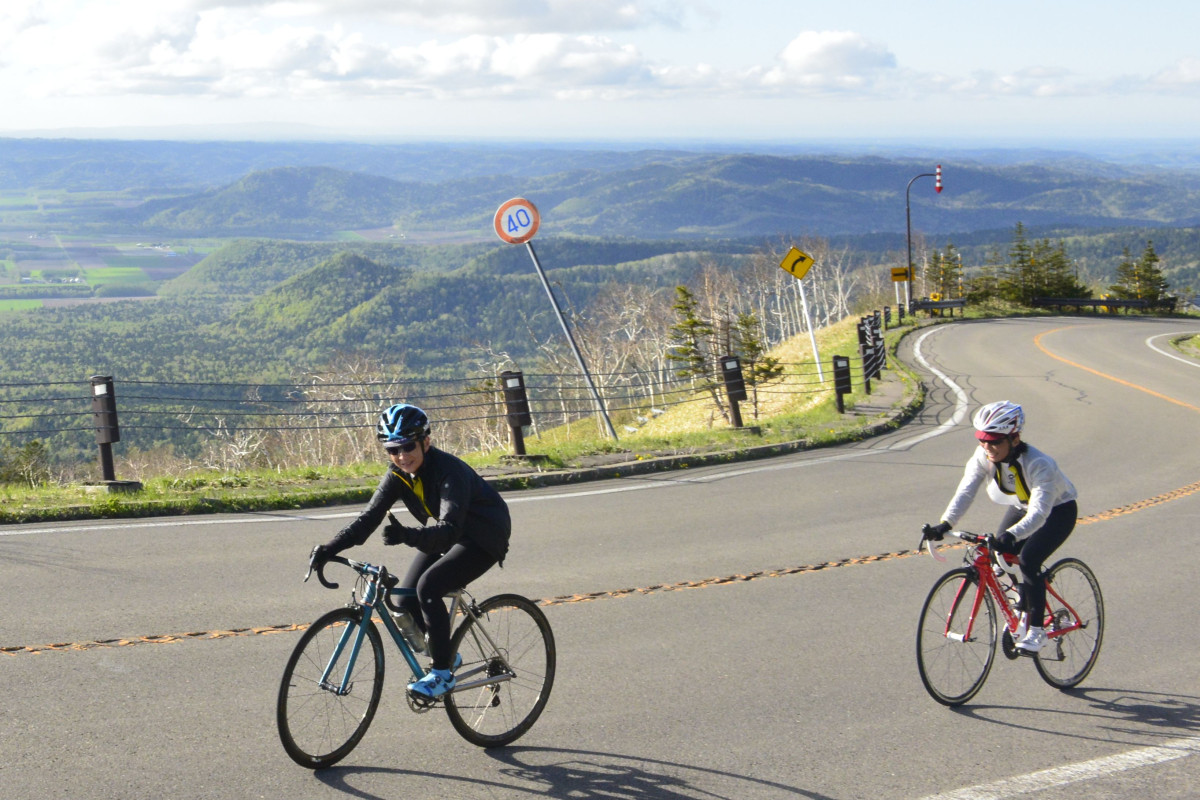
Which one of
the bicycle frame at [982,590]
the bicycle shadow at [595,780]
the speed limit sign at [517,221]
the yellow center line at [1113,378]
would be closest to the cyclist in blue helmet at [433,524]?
the bicycle shadow at [595,780]

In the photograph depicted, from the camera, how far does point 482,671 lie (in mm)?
5066

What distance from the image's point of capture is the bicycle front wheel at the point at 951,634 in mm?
5621

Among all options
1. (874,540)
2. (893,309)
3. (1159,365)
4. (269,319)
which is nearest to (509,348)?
(269,319)

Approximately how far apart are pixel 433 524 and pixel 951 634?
298 cm

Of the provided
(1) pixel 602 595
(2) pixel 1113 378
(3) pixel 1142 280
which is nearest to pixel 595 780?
(1) pixel 602 595

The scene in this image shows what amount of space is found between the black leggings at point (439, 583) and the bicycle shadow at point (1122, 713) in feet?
9.48

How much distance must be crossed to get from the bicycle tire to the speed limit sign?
10037 mm

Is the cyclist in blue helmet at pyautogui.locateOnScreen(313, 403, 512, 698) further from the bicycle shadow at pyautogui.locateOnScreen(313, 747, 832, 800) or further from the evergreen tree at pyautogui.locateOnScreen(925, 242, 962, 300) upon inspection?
the evergreen tree at pyautogui.locateOnScreen(925, 242, 962, 300)

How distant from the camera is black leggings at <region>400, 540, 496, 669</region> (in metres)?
4.73

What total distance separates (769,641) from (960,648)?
1.37 metres

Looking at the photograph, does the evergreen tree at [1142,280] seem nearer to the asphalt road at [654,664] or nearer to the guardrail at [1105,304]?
the guardrail at [1105,304]

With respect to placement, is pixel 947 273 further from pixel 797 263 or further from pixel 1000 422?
pixel 1000 422

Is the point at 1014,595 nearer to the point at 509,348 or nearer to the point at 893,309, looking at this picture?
the point at 893,309

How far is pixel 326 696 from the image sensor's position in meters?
4.68
